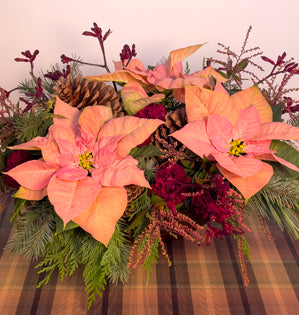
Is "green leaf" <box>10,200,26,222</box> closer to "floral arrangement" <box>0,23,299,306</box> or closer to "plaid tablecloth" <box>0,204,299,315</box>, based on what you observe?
"floral arrangement" <box>0,23,299,306</box>

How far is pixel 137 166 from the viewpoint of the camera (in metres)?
0.45

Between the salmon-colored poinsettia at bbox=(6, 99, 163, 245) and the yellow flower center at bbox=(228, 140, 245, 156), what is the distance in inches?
4.1

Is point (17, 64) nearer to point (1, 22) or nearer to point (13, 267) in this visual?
point (1, 22)

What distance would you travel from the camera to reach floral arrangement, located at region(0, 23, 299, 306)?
414 millimetres

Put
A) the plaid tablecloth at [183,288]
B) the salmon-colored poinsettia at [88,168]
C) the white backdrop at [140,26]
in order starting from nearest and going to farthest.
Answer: the salmon-colored poinsettia at [88,168]
the plaid tablecloth at [183,288]
the white backdrop at [140,26]

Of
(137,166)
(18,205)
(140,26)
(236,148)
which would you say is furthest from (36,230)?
(140,26)

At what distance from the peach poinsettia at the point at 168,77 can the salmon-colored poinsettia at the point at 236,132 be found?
3 centimetres

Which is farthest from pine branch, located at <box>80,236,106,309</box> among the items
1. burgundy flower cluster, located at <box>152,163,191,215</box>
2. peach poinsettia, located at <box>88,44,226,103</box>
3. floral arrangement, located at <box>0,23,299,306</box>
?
peach poinsettia, located at <box>88,44,226,103</box>

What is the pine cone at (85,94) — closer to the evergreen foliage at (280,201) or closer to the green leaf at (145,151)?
the green leaf at (145,151)

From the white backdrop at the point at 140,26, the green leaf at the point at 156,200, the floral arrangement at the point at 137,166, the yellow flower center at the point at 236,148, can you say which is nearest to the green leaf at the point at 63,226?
the floral arrangement at the point at 137,166

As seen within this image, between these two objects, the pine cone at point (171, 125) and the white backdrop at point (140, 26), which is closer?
the pine cone at point (171, 125)

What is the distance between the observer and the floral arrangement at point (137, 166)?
16.3 inches

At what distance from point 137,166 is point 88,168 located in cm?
6

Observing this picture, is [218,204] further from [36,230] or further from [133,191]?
[36,230]
